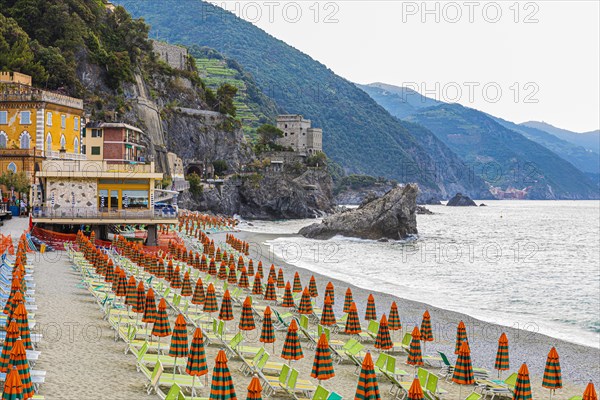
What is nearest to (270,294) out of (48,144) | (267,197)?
(48,144)

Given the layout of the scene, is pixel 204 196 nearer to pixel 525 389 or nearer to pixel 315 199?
pixel 315 199

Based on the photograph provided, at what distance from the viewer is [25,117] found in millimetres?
58375

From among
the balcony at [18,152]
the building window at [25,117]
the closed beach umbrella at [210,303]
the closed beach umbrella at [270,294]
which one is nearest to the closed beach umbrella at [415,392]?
the closed beach umbrella at [210,303]

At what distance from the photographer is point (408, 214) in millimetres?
83000

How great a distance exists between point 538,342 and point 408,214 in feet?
192

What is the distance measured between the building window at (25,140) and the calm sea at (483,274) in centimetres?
2259

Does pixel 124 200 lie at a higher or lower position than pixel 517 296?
higher

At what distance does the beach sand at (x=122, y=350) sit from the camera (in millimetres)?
14820

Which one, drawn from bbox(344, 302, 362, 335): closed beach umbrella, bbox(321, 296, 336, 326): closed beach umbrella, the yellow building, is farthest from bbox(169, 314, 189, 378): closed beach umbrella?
the yellow building

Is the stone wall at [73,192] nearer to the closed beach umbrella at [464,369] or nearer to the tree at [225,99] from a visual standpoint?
the closed beach umbrella at [464,369]

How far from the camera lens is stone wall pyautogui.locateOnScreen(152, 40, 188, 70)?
439 feet

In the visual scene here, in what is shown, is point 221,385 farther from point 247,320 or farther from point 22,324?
point 247,320

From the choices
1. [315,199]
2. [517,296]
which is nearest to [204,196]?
[315,199]

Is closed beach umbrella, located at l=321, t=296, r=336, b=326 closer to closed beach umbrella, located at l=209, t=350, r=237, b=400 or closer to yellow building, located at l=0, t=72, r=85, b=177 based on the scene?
closed beach umbrella, located at l=209, t=350, r=237, b=400
